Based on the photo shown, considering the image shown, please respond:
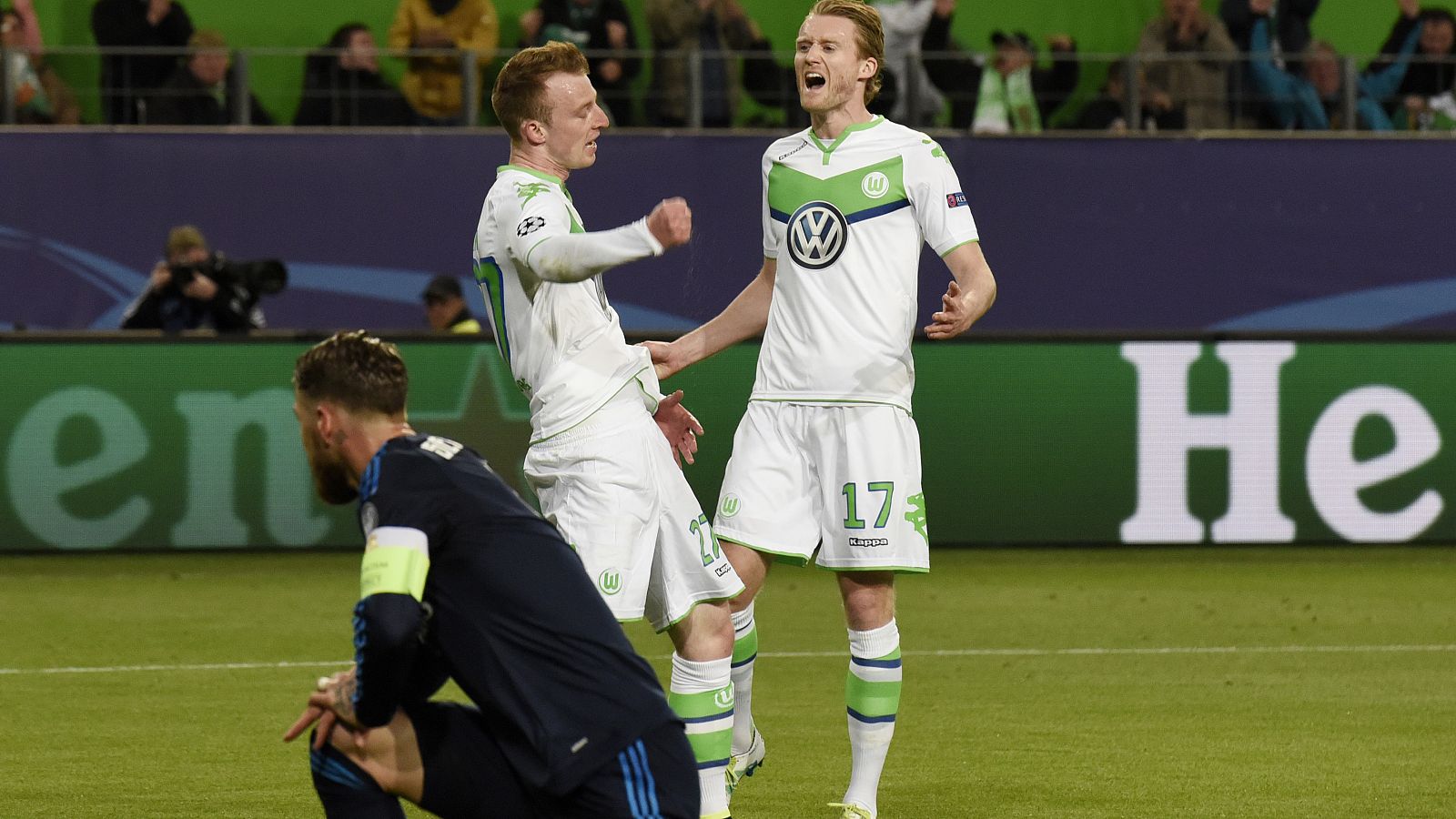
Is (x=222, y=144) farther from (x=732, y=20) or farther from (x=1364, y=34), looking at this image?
(x=1364, y=34)

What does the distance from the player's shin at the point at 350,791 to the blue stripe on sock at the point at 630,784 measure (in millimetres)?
477

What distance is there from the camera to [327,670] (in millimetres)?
8352

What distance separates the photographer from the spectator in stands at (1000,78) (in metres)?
15.4

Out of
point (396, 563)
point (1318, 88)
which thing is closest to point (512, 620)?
point (396, 563)

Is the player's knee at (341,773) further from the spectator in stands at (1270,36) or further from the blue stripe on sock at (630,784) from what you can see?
the spectator in stands at (1270,36)

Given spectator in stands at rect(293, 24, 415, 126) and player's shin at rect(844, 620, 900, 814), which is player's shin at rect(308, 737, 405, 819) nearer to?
player's shin at rect(844, 620, 900, 814)

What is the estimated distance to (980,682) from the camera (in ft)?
26.7

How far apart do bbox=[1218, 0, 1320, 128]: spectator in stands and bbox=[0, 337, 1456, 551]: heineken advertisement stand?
4035 millimetres

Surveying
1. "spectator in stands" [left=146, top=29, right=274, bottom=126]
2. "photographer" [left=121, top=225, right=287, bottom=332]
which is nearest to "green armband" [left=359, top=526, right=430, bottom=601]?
"photographer" [left=121, top=225, right=287, bottom=332]

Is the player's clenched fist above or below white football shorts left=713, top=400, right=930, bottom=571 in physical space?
above

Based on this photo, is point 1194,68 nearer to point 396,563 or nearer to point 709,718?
point 709,718

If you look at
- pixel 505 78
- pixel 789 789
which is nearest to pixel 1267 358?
pixel 789 789

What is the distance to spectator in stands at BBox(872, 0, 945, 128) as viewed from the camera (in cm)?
1502

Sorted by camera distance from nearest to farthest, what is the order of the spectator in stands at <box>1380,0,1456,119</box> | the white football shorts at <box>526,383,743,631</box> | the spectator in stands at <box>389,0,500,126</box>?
the white football shorts at <box>526,383,743,631</box>, the spectator in stands at <box>389,0,500,126</box>, the spectator in stands at <box>1380,0,1456,119</box>
